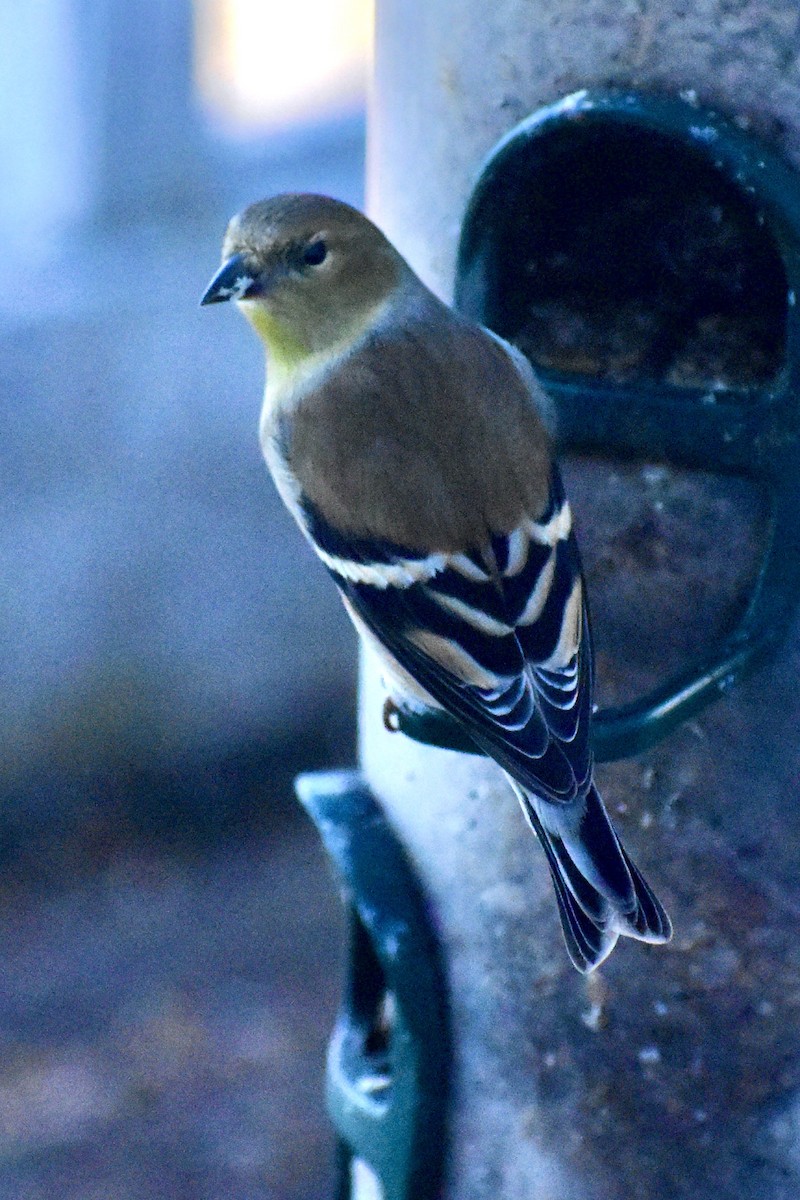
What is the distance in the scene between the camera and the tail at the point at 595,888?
2404 mm

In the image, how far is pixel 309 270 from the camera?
289cm

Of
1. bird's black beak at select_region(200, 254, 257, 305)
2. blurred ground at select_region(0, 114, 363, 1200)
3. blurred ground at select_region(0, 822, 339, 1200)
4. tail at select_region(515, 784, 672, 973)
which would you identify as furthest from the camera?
blurred ground at select_region(0, 114, 363, 1200)

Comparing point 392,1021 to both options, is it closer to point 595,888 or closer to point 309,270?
point 595,888

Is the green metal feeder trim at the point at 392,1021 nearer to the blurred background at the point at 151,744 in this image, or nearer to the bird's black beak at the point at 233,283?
the bird's black beak at the point at 233,283

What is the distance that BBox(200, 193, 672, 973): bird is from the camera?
2.45 meters

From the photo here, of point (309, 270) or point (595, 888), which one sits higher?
point (309, 270)

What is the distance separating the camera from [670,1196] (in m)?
2.72

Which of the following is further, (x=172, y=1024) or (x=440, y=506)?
(x=172, y=1024)

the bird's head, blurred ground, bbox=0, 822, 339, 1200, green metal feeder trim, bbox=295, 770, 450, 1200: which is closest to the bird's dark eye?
the bird's head

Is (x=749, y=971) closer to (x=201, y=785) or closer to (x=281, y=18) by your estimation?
(x=201, y=785)

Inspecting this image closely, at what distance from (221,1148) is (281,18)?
6.30 meters

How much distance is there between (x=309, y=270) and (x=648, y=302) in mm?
561

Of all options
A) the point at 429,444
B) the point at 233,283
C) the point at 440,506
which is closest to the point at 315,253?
the point at 233,283

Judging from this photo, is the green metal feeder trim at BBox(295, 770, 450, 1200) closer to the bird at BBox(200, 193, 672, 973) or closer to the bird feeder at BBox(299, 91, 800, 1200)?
the bird feeder at BBox(299, 91, 800, 1200)
